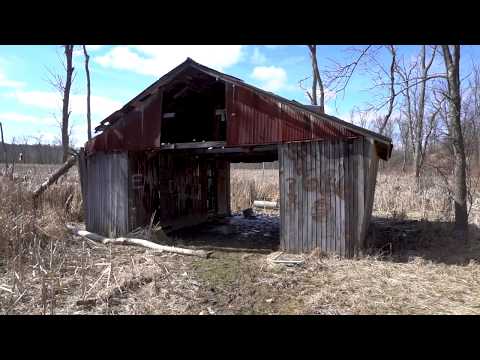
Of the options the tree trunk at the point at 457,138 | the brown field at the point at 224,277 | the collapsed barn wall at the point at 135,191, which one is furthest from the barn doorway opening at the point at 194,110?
the tree trunk at the point at 457,138

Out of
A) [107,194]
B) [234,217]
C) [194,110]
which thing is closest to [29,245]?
[107,194]

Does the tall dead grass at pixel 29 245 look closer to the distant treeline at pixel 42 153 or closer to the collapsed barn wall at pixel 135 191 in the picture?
the collapsed barn wall at pixel 135 191

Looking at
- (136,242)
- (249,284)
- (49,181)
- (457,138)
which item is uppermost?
(457,138)

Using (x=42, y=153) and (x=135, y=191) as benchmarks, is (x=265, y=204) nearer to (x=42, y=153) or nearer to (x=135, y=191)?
(x=135, y=191)

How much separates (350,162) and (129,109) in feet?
25.1

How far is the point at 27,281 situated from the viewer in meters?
6.60

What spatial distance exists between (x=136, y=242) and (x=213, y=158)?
6733mm

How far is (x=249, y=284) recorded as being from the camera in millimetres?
7156

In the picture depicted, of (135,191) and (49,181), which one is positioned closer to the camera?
(135,191)

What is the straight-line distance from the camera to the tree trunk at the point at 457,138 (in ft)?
33.7

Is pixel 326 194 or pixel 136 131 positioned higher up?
pixel 136 131
